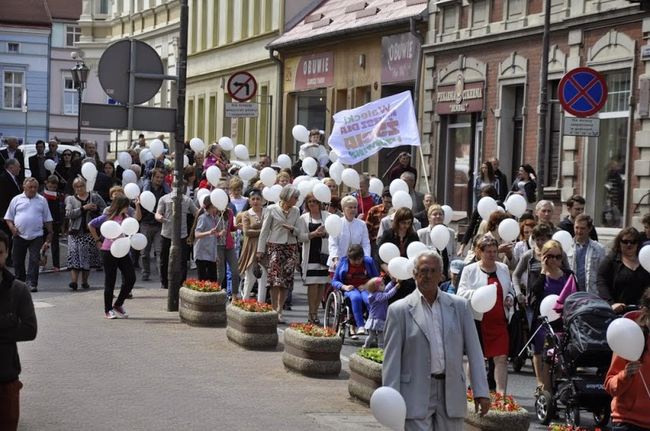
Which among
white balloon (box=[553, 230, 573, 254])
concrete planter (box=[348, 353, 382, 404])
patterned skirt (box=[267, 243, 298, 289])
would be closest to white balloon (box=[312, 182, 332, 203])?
patterned skirt (box=[267, 243, 298, 289])

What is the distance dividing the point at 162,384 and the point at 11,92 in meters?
88.4

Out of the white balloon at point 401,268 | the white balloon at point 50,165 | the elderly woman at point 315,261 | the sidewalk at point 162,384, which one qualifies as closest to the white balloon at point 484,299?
the sidewalk at point 162,384

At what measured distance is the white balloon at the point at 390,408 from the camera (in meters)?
9.20

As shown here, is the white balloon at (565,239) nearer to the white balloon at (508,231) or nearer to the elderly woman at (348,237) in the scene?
the white balloon at (508,231)

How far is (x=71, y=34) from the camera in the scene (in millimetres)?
104500

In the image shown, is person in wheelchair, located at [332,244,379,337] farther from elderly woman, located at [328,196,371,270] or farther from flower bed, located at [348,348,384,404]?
flower bed, located at [348,348,384,404]

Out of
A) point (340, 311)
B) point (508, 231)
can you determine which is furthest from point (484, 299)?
point (340, 311)

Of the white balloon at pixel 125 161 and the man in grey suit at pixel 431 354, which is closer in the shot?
the man in grey suit at pixel 431 354

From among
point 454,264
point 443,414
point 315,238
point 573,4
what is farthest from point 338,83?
point 443,414

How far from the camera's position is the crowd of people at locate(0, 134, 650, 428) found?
48.9 feet

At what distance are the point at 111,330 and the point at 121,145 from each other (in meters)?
49.9

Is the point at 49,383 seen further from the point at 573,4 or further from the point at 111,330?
the point at 573,4

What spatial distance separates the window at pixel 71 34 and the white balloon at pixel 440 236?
8761 centimetres

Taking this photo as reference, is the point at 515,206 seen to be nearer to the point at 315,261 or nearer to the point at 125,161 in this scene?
the point at 315,261
